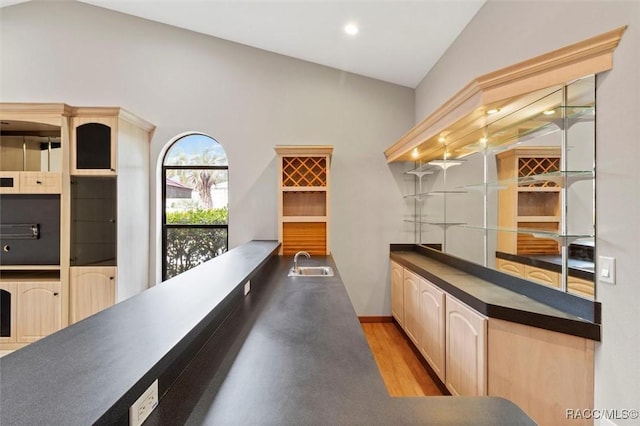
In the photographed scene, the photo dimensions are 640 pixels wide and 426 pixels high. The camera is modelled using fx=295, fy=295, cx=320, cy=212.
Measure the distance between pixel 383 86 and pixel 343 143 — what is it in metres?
0.90

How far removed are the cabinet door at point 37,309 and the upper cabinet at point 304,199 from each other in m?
2.41

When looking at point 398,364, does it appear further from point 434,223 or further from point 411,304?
point 434,223

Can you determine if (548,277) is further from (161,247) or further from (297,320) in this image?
(161,247)

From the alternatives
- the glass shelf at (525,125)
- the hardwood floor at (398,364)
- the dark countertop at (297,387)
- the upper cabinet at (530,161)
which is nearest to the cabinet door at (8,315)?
the dark countertop at (297,387)

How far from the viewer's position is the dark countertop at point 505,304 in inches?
58.6

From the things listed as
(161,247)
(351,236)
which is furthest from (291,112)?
(161,247)

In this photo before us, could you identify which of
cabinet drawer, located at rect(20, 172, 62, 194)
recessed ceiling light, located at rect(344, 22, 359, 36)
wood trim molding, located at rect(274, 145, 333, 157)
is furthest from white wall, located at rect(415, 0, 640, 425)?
cabinet drawer, located at rect(20, 172, 62, 194)

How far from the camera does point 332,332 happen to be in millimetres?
1441

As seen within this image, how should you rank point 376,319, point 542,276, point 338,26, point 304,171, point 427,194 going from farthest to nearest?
point 376,319, point 304,171, point 427,194, point 338,26, point 542,276

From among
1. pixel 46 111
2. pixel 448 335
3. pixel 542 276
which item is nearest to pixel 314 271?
pixel 448 335

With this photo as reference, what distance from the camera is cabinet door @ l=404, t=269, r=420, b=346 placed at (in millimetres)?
2832

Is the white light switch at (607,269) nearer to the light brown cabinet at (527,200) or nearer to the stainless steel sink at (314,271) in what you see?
the light brown cabinet at (527,200)

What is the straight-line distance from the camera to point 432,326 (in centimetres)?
245

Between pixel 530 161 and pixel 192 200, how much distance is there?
3636 mm
